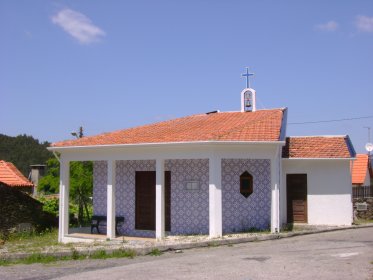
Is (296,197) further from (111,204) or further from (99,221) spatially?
(99,221)

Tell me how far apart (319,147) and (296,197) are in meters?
1.96

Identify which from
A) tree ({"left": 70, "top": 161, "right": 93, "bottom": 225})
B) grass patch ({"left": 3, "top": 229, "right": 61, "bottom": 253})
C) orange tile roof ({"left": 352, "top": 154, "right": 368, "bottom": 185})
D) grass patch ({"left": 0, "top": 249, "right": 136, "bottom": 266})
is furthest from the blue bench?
orange tile roof ({"left": 352, "top": 154, "right": 368, "bottom": 185})

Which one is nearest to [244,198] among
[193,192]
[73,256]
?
[193,192]

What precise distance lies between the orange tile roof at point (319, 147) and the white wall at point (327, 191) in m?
0.21

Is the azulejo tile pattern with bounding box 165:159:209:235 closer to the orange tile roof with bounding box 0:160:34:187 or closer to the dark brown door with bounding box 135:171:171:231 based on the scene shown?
the dark brown door with bounding box 135:171:171:231

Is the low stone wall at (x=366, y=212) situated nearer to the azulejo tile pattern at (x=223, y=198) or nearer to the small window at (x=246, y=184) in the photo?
the azulejo tile pattern at (x=223, y=198)

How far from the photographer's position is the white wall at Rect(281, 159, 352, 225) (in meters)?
16.7

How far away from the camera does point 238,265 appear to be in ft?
32.0

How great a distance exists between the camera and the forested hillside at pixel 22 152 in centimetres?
5466

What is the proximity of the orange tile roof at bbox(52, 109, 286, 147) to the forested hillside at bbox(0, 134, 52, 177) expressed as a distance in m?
39.6

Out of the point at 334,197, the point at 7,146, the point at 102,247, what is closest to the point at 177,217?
the point at 102,247

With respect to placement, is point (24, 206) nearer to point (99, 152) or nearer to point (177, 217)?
point (99, 152)

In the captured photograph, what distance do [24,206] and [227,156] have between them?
838 cm

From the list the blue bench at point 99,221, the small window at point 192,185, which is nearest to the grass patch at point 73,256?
the small window at point 192,185
